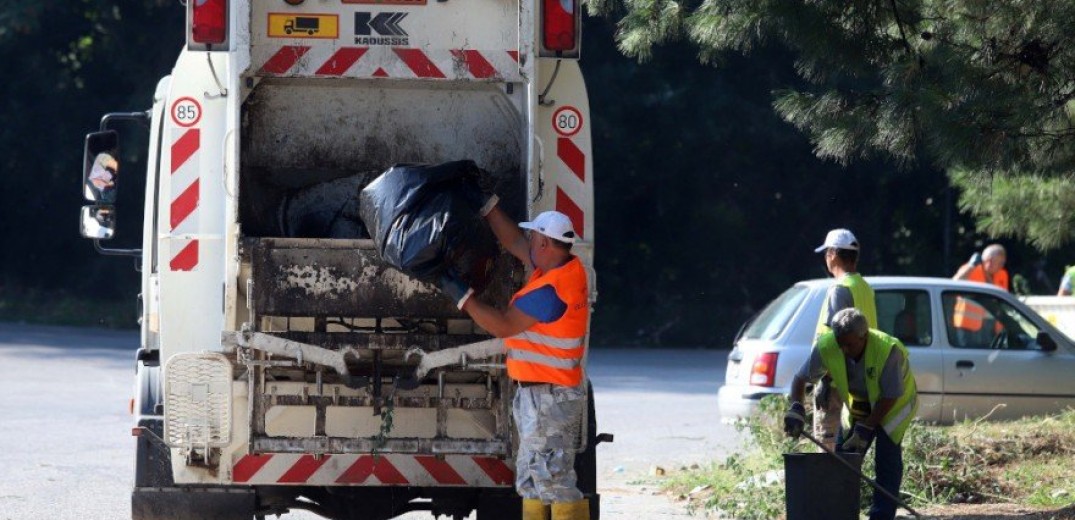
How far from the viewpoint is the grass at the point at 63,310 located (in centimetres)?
2483

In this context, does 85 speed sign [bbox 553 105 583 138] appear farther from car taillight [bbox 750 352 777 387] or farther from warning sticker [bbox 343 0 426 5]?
car taillight [bbox 750 352 777 387]

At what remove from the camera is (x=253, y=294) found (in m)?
6.00

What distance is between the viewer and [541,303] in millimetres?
6004

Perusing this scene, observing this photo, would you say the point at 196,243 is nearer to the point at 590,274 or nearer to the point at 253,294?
the point at 253,294

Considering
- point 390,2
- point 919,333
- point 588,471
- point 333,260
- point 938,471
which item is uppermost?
point 390,2

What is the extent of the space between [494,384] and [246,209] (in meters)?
1.28

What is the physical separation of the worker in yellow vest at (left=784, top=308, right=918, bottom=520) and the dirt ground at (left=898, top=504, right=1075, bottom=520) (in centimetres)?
85

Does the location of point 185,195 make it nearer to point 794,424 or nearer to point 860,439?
point 794,424

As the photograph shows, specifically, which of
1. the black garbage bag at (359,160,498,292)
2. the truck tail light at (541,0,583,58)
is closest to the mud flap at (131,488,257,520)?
the black garbage bag at (359,160,498,292)

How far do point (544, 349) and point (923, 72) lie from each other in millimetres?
2369

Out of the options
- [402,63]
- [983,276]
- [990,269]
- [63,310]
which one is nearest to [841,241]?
[402,63]

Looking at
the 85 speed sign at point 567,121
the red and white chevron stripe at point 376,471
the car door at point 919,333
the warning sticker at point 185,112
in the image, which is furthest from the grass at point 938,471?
the warning sticker at point 185,112

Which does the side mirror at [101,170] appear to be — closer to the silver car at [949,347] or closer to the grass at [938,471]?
the grass at [938,471]

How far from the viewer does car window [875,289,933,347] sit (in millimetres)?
11789
